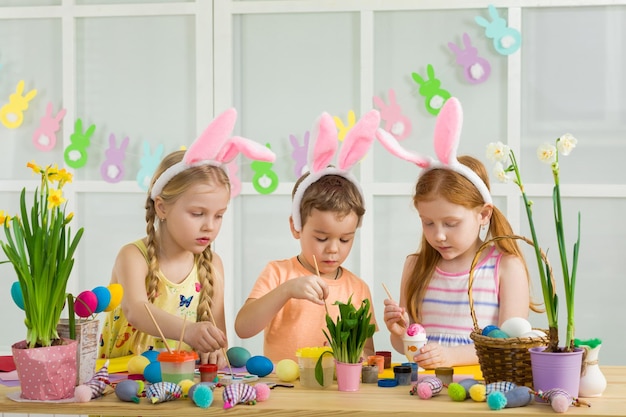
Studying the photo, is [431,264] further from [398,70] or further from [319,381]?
[398,70]

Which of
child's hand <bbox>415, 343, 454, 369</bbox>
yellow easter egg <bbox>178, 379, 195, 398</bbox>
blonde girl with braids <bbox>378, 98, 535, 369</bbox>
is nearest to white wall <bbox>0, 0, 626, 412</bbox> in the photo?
blonde girl with braids <bbox>378, 98, 535, 369</bbox>

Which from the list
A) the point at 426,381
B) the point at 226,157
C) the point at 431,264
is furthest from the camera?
the point at 431,264

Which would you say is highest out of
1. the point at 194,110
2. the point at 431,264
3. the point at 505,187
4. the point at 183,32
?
the point at 183,32

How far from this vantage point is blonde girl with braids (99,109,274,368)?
2352 millimetres

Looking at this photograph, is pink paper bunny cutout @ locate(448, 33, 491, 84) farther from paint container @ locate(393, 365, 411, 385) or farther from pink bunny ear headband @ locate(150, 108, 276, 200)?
paint container @ locate(393, 365, 411, 385)

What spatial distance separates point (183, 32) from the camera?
4.11 m

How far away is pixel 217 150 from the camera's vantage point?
2.40 meters

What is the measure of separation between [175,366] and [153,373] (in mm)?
67

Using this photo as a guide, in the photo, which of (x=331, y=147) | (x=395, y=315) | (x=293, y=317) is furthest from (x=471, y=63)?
(x=395, y=315)

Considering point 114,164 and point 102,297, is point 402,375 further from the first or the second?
point 114,164

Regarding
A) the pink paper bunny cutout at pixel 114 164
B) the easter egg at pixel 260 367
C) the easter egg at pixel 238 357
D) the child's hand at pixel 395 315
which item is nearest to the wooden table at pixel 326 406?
the easter egg at pixel 260 367

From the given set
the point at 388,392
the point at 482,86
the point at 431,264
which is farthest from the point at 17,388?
the point at 482,86

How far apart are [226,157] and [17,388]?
86 cm

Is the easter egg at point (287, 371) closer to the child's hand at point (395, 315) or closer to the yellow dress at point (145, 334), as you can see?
the child's hand at point (395, 315)
